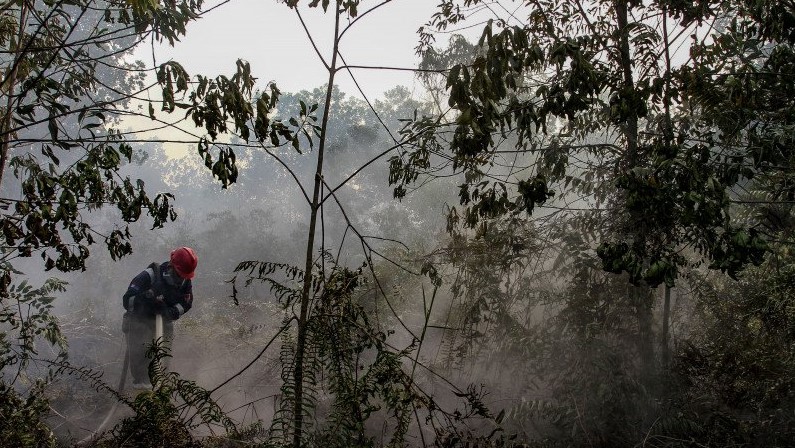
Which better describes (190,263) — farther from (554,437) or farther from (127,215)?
(554,437)

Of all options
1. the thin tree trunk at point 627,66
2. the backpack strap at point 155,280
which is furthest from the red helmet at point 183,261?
the thin tree trunk at point 627,66

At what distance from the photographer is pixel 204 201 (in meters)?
43.2

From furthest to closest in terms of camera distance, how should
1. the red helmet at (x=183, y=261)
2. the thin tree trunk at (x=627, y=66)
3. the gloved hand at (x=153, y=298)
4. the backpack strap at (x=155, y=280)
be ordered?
the backpack strap at (x=155, y=280) < the gloved hand at (x=153, y=298) < the red helmet at (x=183, y=261) < the thin tree trunk at (x=627, y=66)

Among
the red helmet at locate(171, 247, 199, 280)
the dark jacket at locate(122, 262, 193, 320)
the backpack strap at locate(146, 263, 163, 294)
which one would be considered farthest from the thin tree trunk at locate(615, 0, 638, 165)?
the backpack strap at locate(146, 263, 163, 294)

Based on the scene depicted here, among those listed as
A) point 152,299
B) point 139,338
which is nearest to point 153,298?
point 152,299

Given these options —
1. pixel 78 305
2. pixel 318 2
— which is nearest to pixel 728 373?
pixel 318 2

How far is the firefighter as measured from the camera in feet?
22.9

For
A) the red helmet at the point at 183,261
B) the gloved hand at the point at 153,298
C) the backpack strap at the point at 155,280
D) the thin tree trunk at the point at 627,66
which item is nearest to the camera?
the thin tree trunk at the point at 627,66

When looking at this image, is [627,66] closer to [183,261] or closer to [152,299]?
[183,261]

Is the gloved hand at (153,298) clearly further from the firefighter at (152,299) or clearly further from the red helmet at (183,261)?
the red helmet at (183,261)

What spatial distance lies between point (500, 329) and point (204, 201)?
1633 inches

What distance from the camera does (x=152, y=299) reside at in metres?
7.05

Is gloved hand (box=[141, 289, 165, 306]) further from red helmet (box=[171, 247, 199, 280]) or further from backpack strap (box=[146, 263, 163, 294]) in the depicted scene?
red helmet (box=[171, 247, 199, 280])

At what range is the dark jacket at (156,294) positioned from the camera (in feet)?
23.0
